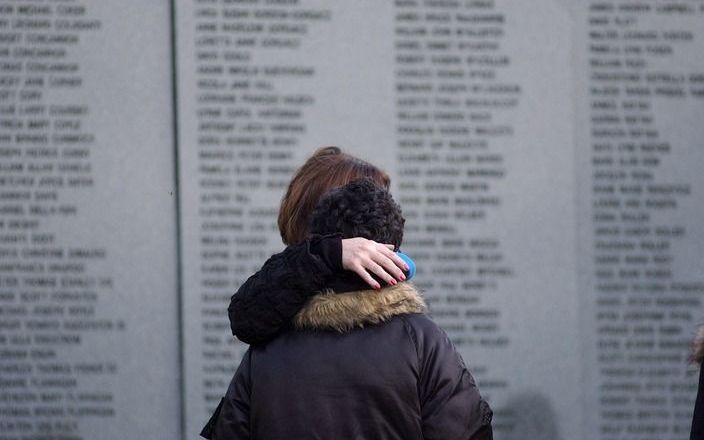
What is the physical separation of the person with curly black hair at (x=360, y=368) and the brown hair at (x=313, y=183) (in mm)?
153

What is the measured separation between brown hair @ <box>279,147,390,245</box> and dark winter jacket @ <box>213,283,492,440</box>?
0.27 meters

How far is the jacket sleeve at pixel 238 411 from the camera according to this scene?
7.36 feet

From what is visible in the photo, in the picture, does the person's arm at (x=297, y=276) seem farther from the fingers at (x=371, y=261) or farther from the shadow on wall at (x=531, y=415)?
the shadow on wall at (x=531, y=415)

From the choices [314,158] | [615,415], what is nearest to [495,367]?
[615,415]

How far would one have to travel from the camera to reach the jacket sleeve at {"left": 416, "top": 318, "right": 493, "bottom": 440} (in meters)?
2.13

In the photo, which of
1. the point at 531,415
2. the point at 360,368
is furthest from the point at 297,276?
the point at 531,415

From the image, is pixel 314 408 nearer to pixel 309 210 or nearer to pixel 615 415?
pixel 309 210

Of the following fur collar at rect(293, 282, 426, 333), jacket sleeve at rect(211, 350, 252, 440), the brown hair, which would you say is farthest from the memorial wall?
fur collar at rect(293, 282, 426, 333)

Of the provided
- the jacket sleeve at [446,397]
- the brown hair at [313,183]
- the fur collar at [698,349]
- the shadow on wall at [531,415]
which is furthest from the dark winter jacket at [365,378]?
the shadow on wall at [531,415]

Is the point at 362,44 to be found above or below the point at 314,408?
above

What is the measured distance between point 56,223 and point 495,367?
2153mm

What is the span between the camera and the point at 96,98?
15.0 ft

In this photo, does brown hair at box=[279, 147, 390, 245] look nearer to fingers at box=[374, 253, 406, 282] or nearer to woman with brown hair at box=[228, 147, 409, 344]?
woman with brown hair at box=[228, 147, 409, 344]

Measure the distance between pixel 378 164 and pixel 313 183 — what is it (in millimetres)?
2306
